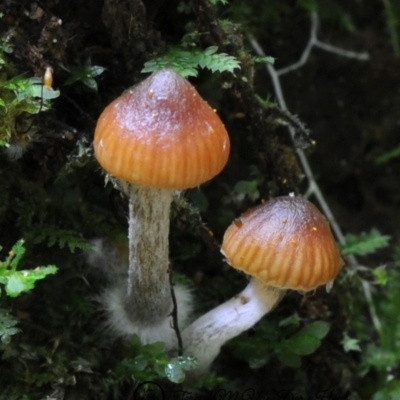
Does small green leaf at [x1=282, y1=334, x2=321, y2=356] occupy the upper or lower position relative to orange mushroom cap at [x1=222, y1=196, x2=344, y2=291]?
lower

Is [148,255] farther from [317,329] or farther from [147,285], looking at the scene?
[317,329]

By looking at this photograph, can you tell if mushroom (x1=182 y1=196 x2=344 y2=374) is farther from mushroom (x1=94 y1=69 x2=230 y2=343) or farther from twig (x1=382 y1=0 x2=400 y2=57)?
twig (x1=382 y1=0 x2=400 y2=57)

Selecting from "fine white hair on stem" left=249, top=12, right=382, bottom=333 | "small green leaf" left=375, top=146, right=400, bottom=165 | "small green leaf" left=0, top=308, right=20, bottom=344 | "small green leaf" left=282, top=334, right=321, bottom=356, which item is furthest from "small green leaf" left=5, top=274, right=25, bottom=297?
"small green leaf" left=375, top=146, right=400, bottom=165

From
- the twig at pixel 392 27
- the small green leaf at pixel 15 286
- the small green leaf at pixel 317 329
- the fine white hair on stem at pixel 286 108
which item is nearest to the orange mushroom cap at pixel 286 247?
the small green leaf at pixel 317 329

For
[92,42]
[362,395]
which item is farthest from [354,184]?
[92,42]

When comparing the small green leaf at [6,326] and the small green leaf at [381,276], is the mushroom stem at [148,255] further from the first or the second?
the small green leaf at [381,276]

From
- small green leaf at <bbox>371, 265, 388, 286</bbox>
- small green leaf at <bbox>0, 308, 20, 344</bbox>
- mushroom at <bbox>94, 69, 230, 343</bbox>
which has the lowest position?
small green leaf at <bbox>371, 265, 388, 286</bbox>

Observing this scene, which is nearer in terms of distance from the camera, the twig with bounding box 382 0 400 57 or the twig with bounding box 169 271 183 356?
the twig with bounding box 169 271 183 356
